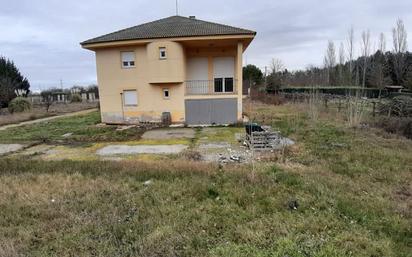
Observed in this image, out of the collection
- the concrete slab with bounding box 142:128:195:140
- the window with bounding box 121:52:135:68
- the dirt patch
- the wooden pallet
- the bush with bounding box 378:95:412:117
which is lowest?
the dirt patch

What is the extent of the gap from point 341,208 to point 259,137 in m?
5.34

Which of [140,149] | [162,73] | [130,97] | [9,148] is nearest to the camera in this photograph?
[140,149]

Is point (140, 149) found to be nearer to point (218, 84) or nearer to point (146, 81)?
point (146, 81)

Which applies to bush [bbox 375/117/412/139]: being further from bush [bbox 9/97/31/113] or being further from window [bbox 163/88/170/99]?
bush [bbox 9/97/31/113]

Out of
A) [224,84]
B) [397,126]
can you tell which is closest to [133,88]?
[224,84]

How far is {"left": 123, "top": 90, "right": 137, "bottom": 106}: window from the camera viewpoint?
56.6ft

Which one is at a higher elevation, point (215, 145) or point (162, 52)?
point (162, 52)

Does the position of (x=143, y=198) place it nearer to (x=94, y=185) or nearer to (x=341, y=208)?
(x=94, y=185)

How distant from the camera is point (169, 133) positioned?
46.5 ft

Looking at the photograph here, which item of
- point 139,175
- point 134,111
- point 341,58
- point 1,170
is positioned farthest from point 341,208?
point 341,58

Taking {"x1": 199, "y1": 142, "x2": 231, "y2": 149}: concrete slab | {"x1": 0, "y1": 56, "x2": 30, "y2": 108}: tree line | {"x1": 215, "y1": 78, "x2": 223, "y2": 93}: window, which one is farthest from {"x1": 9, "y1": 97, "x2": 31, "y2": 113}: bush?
{"x1": 199, "y1": 142, "x2": 231, "y2": 149}: concrete slab

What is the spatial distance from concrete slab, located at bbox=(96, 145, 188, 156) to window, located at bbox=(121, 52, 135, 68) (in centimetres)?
743

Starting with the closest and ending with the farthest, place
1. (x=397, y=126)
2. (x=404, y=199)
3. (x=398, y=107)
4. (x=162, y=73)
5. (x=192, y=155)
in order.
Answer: (x=404, y=199) → (x=192, y=155) → (x=397, y=126) → (x=162, y=73) → (x=398, y=107)

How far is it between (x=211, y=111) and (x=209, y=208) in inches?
462
